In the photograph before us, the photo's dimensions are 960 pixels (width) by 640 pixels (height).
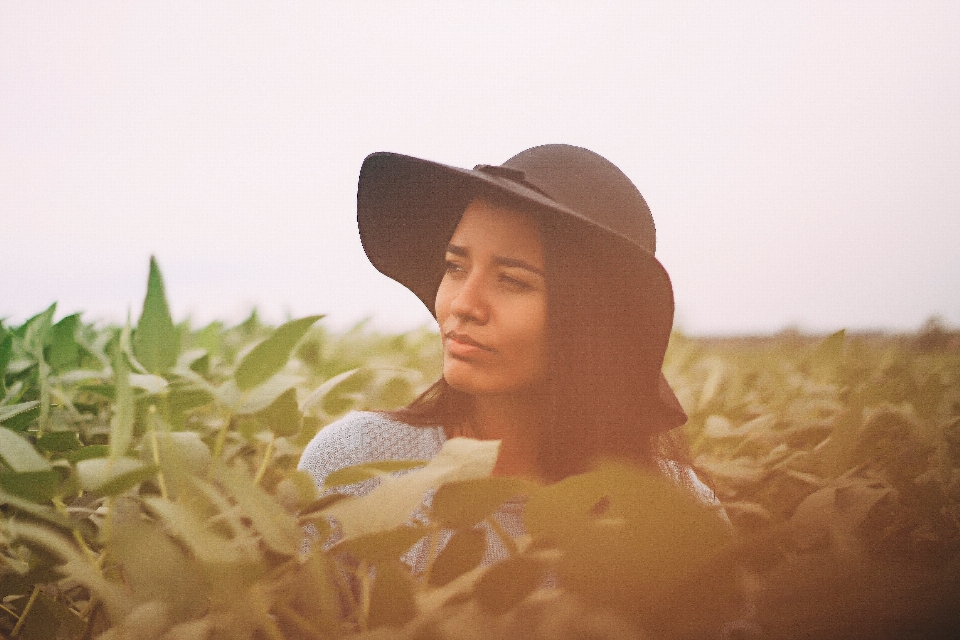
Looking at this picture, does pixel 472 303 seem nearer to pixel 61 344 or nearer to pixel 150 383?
pixel 150 383

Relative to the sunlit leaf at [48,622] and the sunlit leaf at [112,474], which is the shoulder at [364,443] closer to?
the sunlit leaf at [48,622]

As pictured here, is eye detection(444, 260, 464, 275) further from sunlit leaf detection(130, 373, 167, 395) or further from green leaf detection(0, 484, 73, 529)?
green leaf detection(0, 484, 73, 529)

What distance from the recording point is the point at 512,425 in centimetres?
139

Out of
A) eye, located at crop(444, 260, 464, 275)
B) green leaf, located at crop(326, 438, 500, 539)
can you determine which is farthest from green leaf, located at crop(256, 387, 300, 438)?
eye, located at crop(444, 260, 464, 275)

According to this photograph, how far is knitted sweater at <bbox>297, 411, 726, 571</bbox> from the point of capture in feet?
4.14

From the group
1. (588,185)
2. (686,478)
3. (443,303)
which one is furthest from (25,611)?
(686,478)

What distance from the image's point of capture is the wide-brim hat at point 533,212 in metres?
1.17

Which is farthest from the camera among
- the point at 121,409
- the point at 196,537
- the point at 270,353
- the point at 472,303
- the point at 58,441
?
the point at 472,303

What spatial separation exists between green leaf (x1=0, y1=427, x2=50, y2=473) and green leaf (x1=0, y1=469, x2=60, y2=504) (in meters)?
0.01

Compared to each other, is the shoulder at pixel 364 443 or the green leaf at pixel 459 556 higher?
the green leaf at pixel 459 556

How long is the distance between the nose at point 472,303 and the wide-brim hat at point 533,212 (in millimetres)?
159

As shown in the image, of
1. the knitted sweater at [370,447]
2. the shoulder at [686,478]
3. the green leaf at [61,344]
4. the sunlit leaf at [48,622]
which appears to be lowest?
the shoulder at [686,478]

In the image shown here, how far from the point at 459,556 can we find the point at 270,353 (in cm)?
28

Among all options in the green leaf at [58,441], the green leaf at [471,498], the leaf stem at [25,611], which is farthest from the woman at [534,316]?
the green leaf at [471,498]
